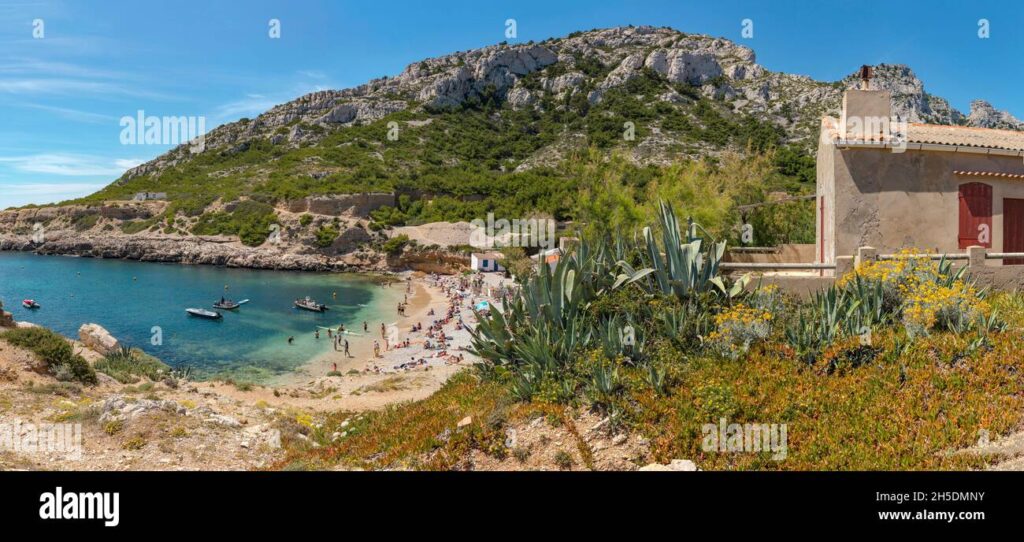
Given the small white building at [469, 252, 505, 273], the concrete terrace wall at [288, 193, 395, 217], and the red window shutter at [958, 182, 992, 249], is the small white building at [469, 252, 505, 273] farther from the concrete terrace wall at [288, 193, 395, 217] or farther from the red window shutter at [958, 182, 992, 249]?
the red window shutter at [958, 182, 992, 249]

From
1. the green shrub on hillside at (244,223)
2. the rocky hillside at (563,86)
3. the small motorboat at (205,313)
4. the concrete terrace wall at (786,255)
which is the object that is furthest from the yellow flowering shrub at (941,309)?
the rocky hillside at (563,86)

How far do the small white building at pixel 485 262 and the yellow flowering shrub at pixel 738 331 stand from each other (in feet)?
164

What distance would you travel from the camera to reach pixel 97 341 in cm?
2219

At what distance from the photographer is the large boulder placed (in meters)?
21.8

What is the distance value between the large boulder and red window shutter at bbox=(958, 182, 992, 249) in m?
28.2

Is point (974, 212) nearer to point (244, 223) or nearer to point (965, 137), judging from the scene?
point (965, 137)

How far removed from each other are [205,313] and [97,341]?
660 inches

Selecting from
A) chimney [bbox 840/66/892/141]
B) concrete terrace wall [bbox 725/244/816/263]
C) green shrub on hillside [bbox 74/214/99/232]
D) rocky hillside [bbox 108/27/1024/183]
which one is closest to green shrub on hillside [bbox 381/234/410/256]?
rocky hillside [bbox 108/27/1024/183]

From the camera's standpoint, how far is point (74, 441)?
9406mm

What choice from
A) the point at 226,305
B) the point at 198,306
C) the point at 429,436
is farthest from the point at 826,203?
the point at 198,306

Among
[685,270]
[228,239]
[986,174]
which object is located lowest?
[685,270]

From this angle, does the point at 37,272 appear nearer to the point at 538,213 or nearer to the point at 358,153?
the point at 358,153
